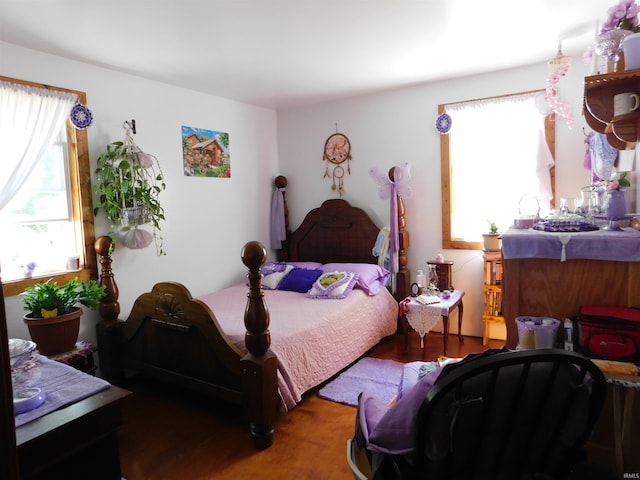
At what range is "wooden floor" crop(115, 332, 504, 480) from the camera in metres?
2.17

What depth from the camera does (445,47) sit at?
9.87ft

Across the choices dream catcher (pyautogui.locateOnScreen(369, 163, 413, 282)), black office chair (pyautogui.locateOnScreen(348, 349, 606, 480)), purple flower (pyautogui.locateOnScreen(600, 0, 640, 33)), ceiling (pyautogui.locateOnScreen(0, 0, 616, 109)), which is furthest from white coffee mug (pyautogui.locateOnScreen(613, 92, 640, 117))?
dream catcher (pyautogui.locateOnScreen(369, 163, 413, 282))

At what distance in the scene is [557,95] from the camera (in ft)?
10.5

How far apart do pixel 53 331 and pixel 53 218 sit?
0.88 metres

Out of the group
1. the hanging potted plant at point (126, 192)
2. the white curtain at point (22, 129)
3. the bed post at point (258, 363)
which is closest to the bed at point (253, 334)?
the bed post at point (258, 363)

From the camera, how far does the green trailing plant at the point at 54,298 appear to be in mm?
2547

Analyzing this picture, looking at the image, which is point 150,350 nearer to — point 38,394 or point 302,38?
point 38,394

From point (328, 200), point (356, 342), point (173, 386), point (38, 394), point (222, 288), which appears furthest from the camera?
point (328, 200)

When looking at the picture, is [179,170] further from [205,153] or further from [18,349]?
[18,349]

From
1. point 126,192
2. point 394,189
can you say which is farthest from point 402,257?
point 126,192

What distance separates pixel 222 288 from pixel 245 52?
230 centimetres

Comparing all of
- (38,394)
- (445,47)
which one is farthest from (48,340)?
(445,47)

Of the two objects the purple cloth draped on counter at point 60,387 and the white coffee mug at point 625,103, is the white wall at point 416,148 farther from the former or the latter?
the purple cloth draped on counter at point 60,387

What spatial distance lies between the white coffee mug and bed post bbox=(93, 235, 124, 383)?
3.04 meters
